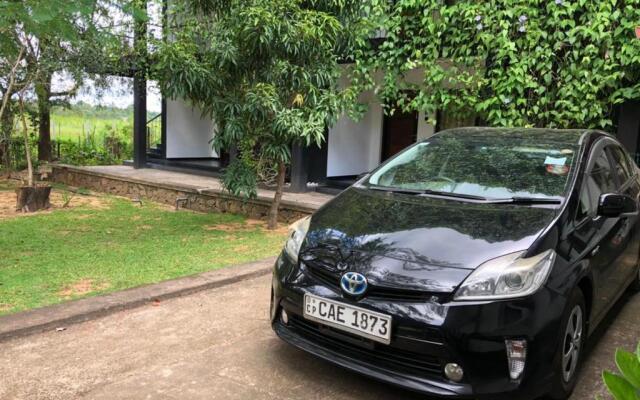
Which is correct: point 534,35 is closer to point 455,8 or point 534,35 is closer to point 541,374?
point 455,8

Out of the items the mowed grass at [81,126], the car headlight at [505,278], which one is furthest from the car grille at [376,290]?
the mowed grass at [81,126]

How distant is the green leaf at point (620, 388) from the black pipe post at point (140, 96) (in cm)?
1042

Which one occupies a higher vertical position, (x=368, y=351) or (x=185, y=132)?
(x=185, y=132)

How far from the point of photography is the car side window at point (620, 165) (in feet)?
13.6

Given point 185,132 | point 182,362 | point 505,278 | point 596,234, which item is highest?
point 185,132

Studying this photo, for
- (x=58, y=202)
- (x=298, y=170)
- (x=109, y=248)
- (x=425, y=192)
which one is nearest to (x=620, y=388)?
(x=425, y=192)

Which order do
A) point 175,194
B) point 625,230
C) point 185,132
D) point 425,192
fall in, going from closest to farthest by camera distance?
point 425,192 < point 625,230 < point 175,194 < point 185,132

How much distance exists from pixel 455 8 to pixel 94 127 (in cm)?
1317

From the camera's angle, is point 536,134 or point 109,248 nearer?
point 536,134

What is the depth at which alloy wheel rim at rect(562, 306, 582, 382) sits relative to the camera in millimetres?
2848

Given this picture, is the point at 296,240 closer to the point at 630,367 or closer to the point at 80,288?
the point at 630,367

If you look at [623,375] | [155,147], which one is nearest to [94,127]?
[155,147]

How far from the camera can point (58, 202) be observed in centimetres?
1016

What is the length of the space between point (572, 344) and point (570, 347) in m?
0.03
